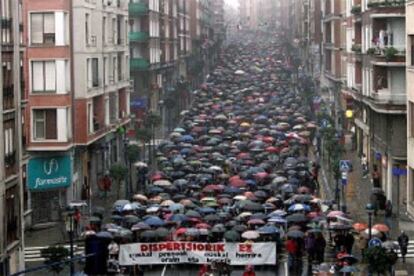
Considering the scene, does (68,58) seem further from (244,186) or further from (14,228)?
(14,228)

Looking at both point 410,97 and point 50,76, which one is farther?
point 50,76

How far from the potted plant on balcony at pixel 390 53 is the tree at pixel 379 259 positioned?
24910 mm

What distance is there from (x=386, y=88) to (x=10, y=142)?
2787 centimetres

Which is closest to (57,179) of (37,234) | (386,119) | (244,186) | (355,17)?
(37,234)

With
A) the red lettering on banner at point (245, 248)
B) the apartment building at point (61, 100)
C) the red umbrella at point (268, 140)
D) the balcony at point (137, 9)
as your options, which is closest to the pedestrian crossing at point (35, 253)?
the apartment building at point (61, 100)

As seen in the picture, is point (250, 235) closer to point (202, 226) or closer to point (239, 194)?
point (202, 226)

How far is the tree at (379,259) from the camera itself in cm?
3691

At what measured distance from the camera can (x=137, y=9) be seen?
102 metres

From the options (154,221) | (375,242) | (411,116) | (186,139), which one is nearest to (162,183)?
(154,221)

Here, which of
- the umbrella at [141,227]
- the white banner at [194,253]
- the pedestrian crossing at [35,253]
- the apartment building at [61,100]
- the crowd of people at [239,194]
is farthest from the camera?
the apartment building at [61,100]

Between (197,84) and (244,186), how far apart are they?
104747 mm

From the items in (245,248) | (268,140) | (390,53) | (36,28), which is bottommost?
(245,248)

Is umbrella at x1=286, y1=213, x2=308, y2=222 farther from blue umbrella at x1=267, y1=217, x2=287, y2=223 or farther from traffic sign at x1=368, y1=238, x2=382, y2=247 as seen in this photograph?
traffic sign at x1=368, y1=238, x2=382, y2=247

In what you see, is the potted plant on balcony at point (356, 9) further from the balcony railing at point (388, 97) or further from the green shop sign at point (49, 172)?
the green shop sign at point (49, 172)
